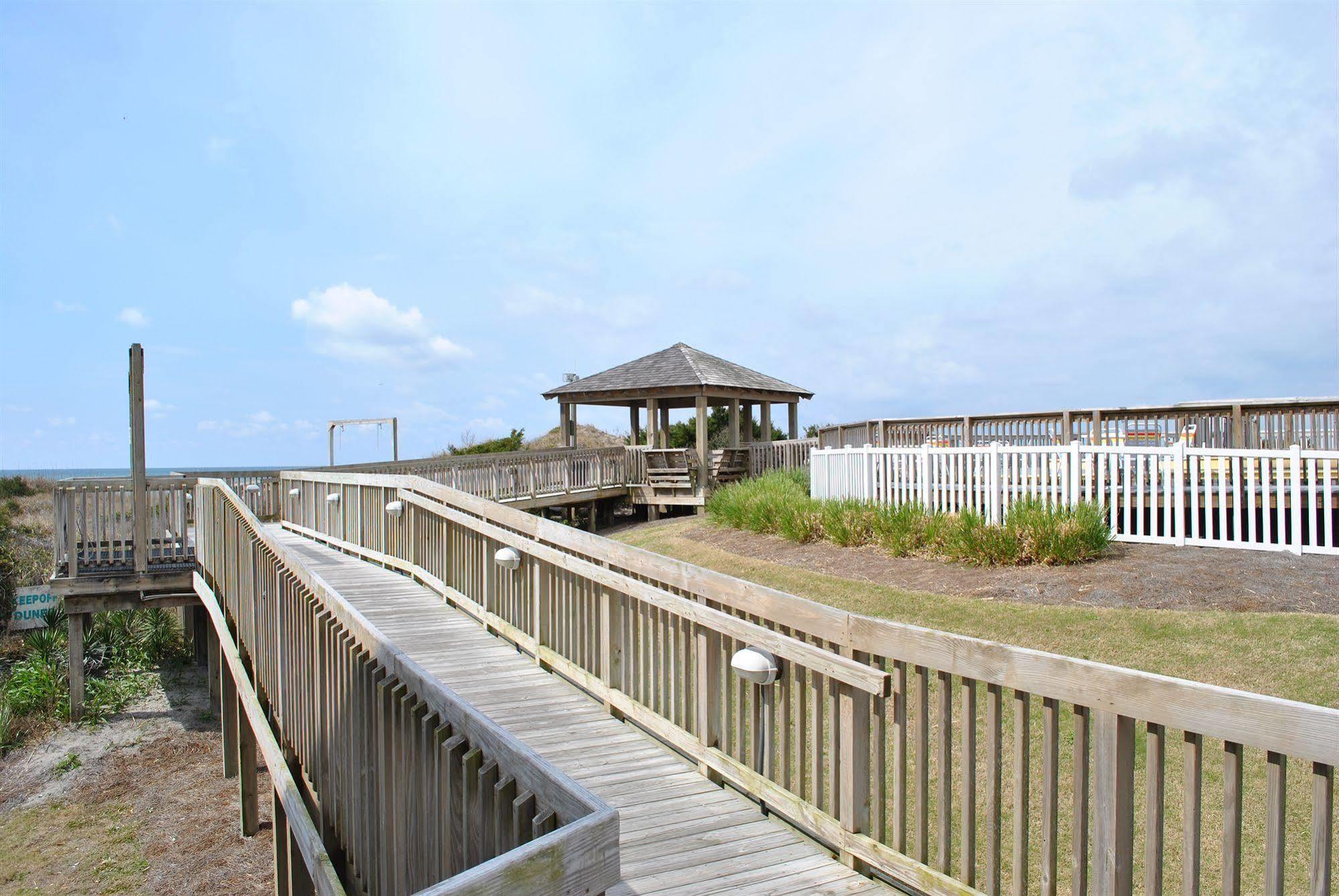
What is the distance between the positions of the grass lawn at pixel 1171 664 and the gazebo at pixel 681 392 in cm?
1371

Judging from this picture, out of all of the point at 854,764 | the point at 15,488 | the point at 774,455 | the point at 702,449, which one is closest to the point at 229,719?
the point at 854,764

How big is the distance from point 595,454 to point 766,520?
9.70 m

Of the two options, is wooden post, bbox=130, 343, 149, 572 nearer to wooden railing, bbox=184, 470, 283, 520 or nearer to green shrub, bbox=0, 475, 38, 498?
wooden railing, bbox=184, 470, 283, 520

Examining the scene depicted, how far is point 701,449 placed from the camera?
2316 centimetres

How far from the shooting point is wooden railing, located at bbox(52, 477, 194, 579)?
45.5ft

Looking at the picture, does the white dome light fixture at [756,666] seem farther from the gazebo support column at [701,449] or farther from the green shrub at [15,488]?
the green shrub at [15,488]

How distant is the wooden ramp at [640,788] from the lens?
361cm

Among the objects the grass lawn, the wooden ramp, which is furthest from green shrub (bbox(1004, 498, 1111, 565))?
the wooden ramp

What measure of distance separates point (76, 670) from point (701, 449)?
14635 millimetres

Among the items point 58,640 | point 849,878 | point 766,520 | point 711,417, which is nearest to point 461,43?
point 766,520

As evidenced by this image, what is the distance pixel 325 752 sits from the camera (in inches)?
193

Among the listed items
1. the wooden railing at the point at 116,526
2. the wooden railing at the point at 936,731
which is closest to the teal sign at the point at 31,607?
the wooden railing at the point at 116,526

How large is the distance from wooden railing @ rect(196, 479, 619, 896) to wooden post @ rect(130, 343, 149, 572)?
28.5ft

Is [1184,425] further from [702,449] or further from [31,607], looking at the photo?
[31,607]
